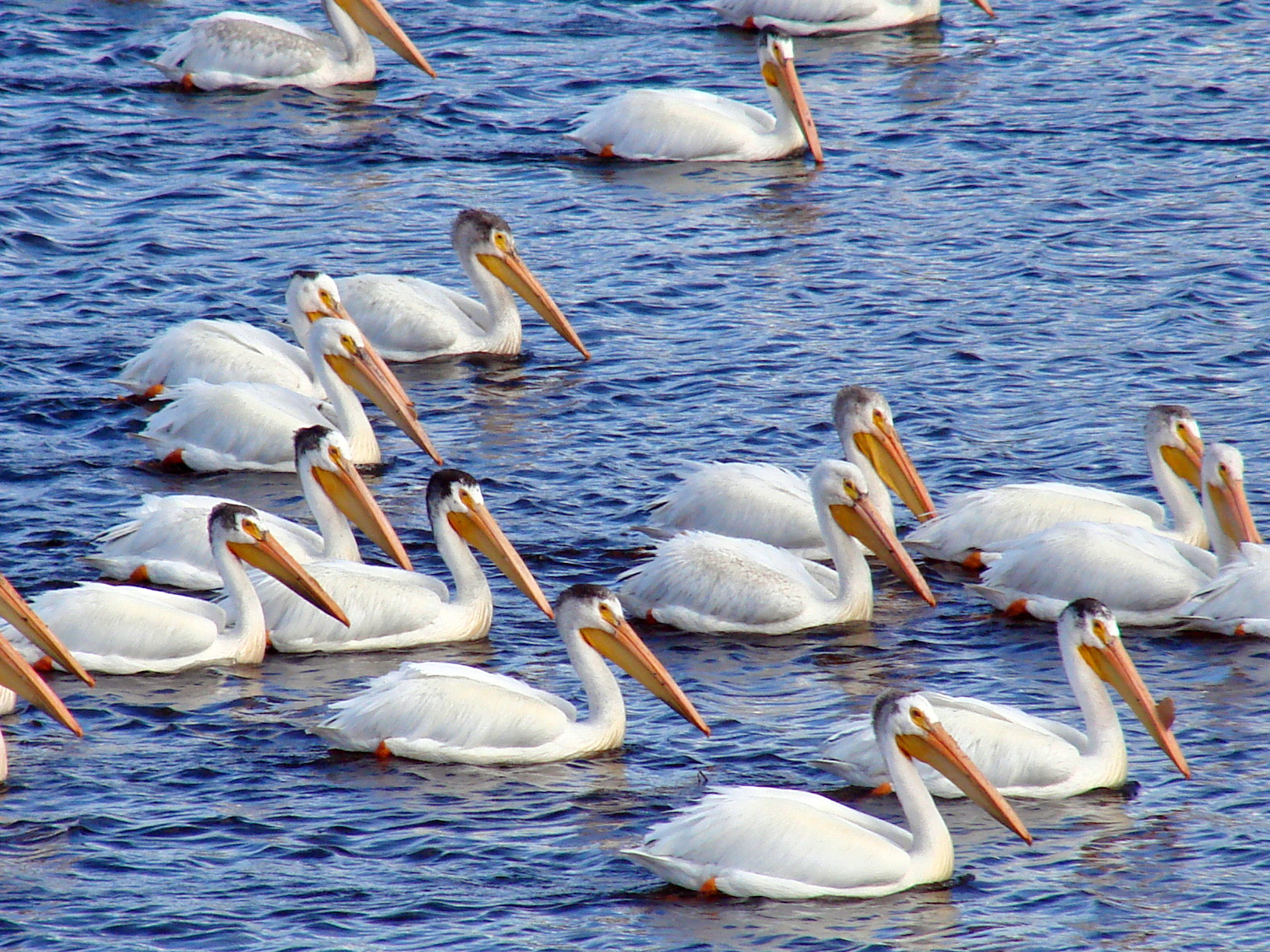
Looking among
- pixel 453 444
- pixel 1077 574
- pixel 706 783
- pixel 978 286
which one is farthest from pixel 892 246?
pixel 706 783

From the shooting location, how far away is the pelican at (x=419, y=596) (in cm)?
864

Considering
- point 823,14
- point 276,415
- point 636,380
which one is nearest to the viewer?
point 276,415

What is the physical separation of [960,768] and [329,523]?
3.36 meters

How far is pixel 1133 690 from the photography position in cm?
763

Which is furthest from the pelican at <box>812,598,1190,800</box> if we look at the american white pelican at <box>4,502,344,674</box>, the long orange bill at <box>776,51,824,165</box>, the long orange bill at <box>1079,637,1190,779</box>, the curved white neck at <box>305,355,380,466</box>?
the long orange bill at <box>776,51,824,165</box>

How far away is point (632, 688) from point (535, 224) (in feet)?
19.1

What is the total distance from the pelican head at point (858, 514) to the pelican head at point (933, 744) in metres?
2.12

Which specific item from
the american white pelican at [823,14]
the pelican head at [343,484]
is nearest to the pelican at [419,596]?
the pelican head at [343,484]

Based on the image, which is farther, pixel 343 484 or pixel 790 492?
pixel 790 492

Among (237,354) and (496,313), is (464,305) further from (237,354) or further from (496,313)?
(237,354)

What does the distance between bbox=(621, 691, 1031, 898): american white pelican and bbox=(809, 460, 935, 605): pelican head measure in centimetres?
234

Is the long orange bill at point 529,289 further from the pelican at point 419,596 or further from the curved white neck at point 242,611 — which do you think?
the curved white neck at point 242,611

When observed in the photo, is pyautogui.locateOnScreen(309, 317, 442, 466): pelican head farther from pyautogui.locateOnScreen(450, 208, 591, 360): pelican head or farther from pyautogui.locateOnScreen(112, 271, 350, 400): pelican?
pyautogui.locateOnScreen(450, 208, 591, 360): pelican head

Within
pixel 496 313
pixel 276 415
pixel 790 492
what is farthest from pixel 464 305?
pixel 790 492
